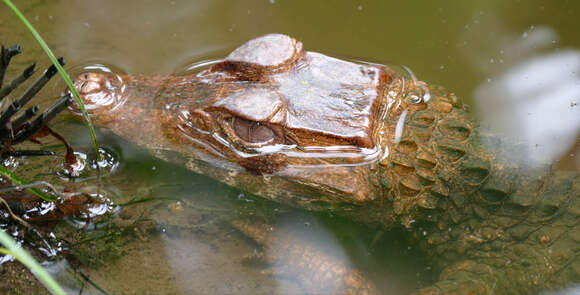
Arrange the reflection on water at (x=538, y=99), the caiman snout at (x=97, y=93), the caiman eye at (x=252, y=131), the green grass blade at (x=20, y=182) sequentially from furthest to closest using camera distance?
the reflection on water at (x=538, y=99), the caiman snout at (x=97, y=93), the caiman eye at (x=252, y=131), the green grass blade at (x=20, y=182)

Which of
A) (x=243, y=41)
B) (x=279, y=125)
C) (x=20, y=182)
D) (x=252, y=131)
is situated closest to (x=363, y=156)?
(x=279, y=125)

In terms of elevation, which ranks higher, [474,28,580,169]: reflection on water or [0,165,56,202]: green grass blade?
[474,28,580,169]: reflection on water

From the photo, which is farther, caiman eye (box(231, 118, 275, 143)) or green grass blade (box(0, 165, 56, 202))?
caiman eye (box(231, 118, 275, 143))

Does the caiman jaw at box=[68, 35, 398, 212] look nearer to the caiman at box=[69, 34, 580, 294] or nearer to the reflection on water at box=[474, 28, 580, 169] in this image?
the caiman at box=[69, 34, 580, 294]

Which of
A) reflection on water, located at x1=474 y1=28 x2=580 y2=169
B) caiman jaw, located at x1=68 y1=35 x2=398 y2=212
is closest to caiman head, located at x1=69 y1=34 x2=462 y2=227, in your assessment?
caiman jaw, located at x1=68 y1=35 x2=398 y2=212

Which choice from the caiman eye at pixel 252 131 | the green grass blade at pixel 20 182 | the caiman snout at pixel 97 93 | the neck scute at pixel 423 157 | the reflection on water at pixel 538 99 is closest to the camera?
the green grass blade at pixel 20 182

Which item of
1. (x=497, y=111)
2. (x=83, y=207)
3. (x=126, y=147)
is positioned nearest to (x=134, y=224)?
(x=83, y=207)

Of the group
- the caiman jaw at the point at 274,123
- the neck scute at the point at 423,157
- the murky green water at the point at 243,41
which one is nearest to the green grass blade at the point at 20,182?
the murky green water at the point at 243,41

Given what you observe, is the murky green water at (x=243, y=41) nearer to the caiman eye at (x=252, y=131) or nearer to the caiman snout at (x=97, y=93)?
the caiman snout at (x=97, y=93)
